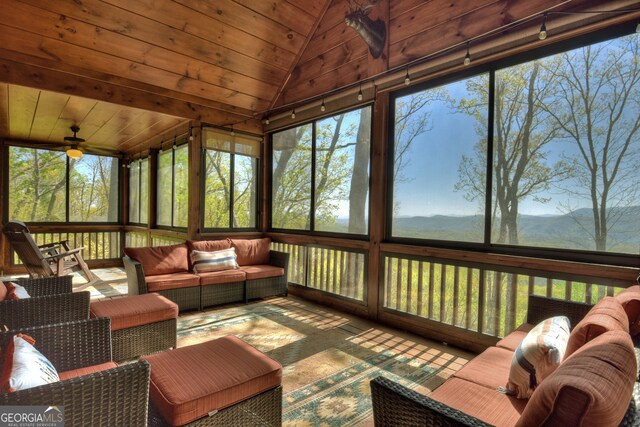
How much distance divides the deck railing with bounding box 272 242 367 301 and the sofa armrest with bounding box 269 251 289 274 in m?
0.23

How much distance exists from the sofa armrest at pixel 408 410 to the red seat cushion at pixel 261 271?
3276 mm

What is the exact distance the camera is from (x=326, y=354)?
2.79m

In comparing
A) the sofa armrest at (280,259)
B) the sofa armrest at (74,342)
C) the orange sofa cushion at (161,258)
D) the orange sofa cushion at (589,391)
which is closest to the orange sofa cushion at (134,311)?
the sofa armrest at (74,342)

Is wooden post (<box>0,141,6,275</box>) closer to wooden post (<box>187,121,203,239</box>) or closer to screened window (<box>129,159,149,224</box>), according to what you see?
screened window (<box>129,159,149,224</box>)

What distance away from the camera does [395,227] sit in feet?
12.0

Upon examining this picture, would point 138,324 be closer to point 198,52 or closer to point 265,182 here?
point 265,182

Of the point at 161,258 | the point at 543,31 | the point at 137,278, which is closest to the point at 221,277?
the point at 161,258

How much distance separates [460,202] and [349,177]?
1492mm

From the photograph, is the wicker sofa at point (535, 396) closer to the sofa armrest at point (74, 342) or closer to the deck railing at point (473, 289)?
the deck railing at point (473, 289)

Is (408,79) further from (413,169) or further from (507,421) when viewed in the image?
(507,421)

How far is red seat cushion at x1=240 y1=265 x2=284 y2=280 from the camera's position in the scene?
429cm

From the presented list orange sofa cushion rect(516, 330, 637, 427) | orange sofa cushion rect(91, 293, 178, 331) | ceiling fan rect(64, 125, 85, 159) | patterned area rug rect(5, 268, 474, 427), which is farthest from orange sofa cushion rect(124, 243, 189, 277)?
orange sofa cushion rect(516, 330, 637, 427)

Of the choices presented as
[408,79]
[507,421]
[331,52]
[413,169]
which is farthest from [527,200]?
[331,52]

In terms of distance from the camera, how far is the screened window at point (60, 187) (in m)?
6.15
